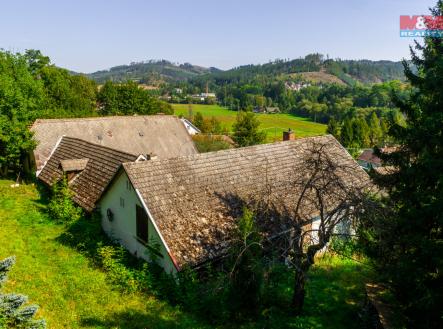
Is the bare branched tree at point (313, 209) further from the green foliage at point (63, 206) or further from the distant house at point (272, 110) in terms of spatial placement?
the distant house at point (272, 110)

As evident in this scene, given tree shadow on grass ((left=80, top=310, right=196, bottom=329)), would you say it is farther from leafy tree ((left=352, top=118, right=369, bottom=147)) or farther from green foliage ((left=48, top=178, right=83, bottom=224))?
leafy tree ((left=352, top=118, right=369, bottom=147))

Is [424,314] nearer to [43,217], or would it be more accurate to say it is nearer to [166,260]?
[166,260]

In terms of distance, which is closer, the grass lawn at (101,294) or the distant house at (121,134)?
the grass lawn at (101,294)

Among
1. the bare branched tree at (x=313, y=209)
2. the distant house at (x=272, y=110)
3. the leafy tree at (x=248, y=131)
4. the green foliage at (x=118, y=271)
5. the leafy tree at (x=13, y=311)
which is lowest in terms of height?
the green foliage at (x=118, y=271)

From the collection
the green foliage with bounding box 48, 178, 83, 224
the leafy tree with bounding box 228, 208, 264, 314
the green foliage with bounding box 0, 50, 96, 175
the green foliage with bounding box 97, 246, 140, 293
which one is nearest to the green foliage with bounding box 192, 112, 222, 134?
the green foliage with bounding box 0, 50, 96, 175

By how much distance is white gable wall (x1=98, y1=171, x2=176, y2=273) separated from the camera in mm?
13065

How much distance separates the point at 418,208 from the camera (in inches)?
403

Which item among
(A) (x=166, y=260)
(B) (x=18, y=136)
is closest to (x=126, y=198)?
(A) (x=166, y=260)

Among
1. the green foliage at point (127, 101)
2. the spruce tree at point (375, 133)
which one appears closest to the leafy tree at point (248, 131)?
the green foliage at point (127, 101)

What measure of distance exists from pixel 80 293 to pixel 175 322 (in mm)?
3629

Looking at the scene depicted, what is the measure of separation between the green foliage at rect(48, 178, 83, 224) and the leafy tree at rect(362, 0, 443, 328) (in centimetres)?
1354

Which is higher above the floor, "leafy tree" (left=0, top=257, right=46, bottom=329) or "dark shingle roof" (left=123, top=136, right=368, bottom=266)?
"dark shingle roof" (left=123, top=136, right=368, bottom=266)

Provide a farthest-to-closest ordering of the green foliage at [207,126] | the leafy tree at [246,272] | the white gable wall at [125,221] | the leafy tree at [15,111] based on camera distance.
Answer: the green foliage at [207,126] → the leafy tree at [15,111] → the white gable wall at [125,221] → the leafy tree at [246,272]

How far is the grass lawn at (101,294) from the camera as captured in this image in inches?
424
